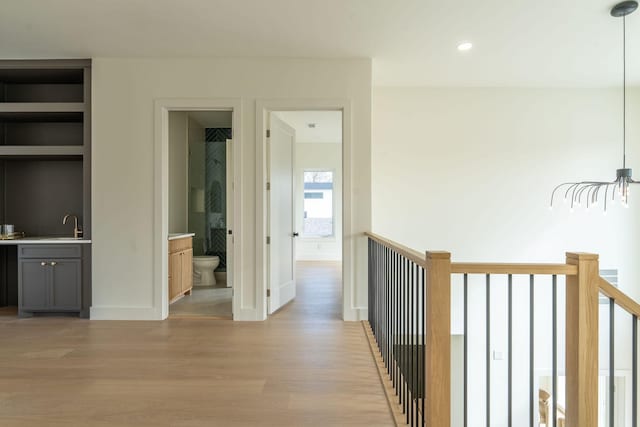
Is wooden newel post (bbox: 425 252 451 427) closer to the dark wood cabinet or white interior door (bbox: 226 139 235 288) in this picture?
white interior door (bbox: 226 139 235 288)

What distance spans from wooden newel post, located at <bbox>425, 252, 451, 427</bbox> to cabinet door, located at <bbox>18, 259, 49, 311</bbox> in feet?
12.8

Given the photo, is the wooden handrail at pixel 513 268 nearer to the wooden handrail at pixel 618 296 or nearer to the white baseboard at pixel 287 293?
the wooden handrail at pixel 618 296

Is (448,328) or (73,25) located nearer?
(448,328)

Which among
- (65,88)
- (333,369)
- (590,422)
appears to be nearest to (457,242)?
(333,369)

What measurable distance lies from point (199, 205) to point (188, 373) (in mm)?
3989

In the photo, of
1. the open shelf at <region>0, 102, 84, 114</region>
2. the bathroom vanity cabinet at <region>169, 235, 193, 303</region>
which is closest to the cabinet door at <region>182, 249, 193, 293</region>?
the bathroom vanity cabinet at <region>169, 235, 193, 303</region>

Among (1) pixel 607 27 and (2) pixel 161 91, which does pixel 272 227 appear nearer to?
(2) pixel 161 91

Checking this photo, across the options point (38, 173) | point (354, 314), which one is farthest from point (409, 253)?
point (38, 173)

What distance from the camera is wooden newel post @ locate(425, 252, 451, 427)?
5.10 feet

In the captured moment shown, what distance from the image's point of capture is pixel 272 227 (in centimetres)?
397

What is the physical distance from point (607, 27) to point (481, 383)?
4.13 metres

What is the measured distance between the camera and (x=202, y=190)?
6.24m

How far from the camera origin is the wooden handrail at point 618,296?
→ 1.61 m

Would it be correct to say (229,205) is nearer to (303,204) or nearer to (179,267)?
(179,267)
